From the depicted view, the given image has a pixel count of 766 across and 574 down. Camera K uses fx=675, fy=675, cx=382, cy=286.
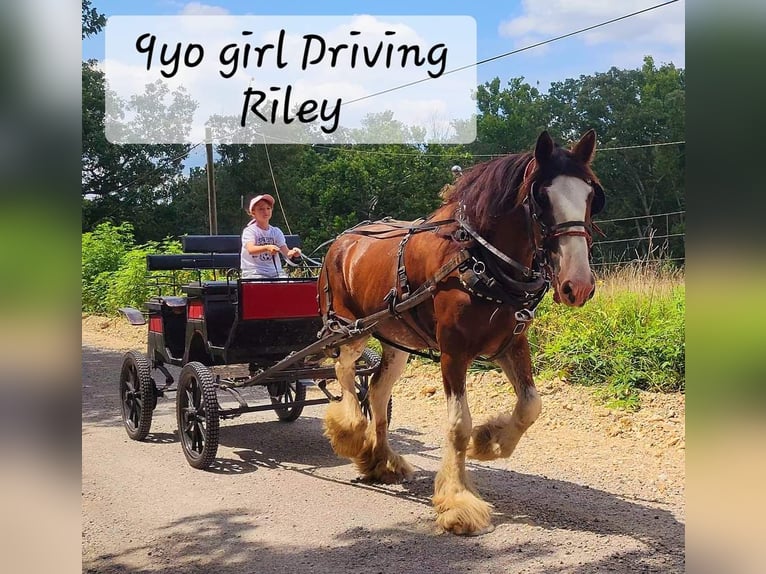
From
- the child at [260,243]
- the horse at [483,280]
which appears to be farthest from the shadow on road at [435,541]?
the child at [260,243]

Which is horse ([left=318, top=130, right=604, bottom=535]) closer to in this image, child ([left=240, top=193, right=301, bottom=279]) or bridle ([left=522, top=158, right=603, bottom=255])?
bridle ([left=522, top=158, right=603, bottom=255])

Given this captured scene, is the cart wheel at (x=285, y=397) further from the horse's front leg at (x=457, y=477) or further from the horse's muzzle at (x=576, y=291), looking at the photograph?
the horse's muzzle at (x=576, y=291)

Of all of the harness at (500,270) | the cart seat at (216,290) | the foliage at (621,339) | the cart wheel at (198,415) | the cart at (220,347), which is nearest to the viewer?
the harness at (500,270)

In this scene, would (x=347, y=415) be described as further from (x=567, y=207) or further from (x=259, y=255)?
(x=567, y=207)

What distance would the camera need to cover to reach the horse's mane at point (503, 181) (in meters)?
3.19

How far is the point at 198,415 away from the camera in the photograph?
4965 millimetres

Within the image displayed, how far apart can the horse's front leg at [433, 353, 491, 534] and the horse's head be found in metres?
0.81

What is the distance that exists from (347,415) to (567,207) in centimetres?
227

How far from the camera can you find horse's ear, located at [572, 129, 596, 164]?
3.22 metres

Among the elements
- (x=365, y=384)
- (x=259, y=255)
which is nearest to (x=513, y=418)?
(x=365, y=384)

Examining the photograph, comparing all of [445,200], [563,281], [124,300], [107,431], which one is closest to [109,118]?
[445,200]

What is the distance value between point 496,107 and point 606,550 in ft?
67.5
